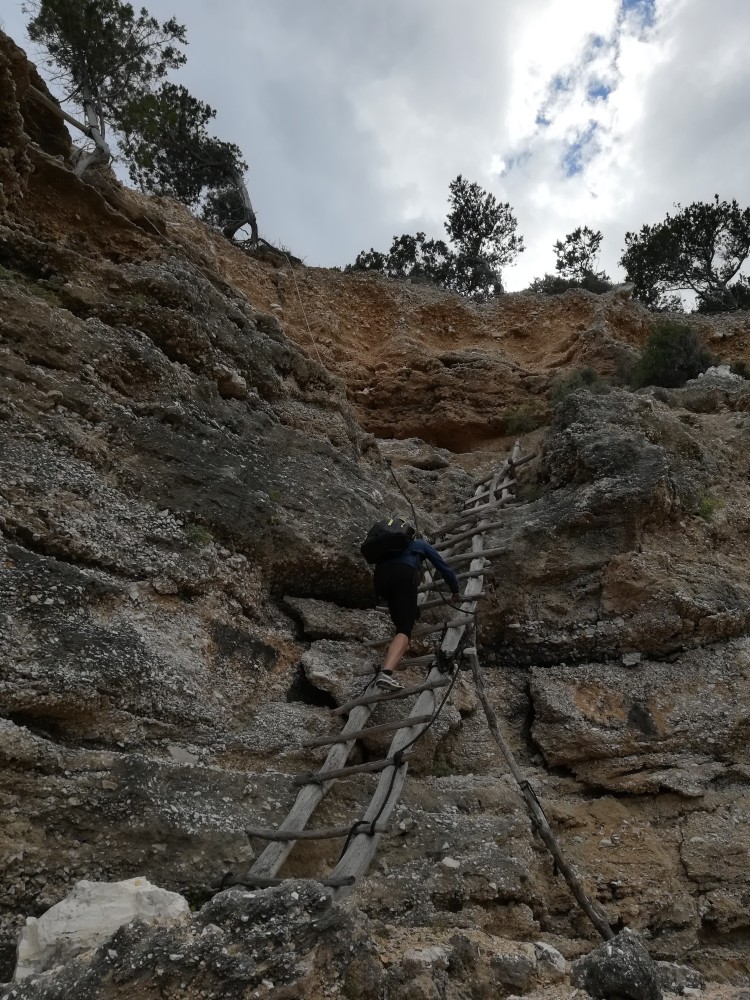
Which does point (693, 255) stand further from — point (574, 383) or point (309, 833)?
point (309, 833)

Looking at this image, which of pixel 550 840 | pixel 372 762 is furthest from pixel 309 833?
pixel 550 840

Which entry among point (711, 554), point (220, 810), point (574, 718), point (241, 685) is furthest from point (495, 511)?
point (220, 810)

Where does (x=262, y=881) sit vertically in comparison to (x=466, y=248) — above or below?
below

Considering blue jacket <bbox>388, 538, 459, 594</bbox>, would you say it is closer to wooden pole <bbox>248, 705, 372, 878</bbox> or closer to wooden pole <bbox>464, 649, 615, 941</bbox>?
wooden pole <bbox>464, 649, 615, 941</bbox>

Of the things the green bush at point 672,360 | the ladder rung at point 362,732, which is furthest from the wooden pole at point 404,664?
the green bush at point 672,360

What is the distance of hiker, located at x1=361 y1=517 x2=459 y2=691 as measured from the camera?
6492 millimetres

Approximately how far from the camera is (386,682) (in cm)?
604

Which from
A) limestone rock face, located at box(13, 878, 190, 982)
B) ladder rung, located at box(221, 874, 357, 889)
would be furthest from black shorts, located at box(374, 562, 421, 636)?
limestone rock face, located at box(13, 878, 190, 982)

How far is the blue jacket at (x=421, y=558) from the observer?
666 centimetres

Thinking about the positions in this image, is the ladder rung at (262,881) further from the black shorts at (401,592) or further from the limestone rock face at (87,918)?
the black shorts at (401,592)

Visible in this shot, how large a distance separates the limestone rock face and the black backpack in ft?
11.0

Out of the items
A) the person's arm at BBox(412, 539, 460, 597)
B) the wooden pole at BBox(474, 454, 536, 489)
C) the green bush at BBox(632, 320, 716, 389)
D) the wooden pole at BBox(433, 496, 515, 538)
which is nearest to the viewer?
the person's arm at BBox(412, 539, 460, 597)

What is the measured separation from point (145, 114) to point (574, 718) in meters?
15.6

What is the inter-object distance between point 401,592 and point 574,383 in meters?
10.1
